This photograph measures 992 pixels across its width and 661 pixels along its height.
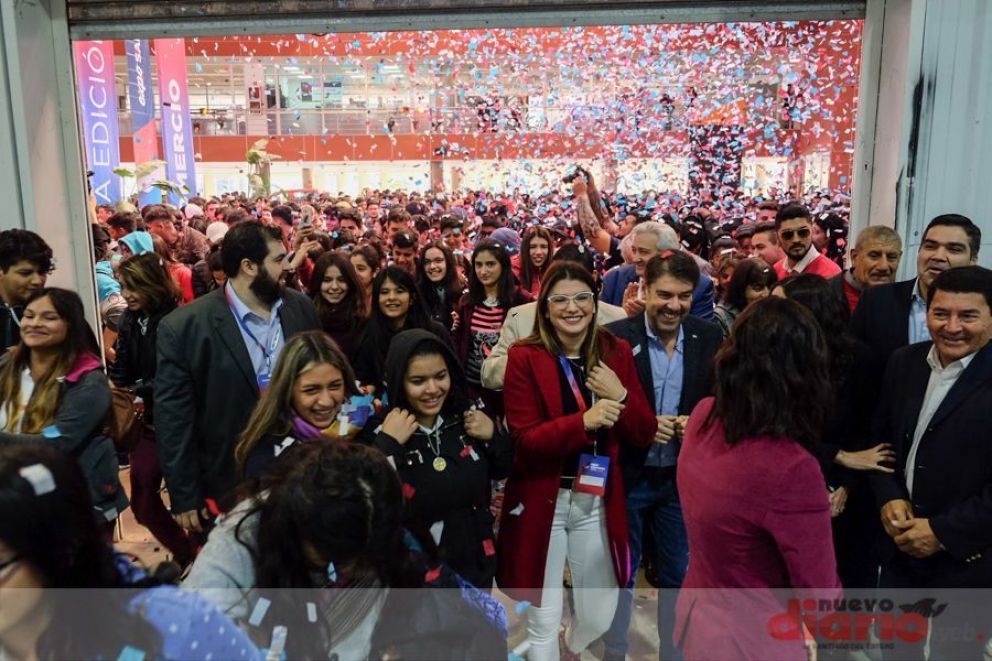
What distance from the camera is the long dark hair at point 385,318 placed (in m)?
3.54

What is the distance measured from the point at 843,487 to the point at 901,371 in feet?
1.62

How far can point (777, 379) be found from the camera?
1662mm

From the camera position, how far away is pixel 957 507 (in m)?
2.11

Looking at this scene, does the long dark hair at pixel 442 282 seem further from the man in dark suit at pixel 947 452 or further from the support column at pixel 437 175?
the support column at pixel 437 175

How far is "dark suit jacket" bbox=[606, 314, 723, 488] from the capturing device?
2729 millimetres

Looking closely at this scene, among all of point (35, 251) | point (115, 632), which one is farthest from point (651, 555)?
point (35, 251)

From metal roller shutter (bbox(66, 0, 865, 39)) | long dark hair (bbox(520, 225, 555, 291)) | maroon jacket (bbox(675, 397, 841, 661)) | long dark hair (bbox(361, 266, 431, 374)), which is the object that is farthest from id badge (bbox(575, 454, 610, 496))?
long dark hair (bbox(520, 225, 555, 291))

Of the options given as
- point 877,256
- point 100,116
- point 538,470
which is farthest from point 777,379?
point 100,116

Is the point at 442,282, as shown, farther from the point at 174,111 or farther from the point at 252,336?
the point at 174,111

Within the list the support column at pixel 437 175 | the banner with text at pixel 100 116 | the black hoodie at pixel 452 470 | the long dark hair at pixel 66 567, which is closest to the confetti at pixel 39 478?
the long dark hair at pixel 66 567

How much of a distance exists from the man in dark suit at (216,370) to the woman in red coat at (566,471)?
103cm

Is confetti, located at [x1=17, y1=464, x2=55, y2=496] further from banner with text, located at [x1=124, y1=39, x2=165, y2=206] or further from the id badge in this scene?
banner with text, located at [x1=124, y1=39, x2=165, y2=206]

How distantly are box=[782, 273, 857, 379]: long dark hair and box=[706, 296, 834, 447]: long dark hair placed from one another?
72cm

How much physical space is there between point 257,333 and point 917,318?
257 centimetres
